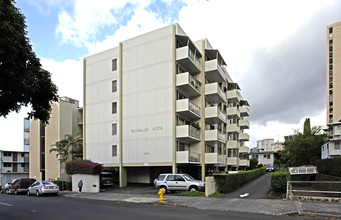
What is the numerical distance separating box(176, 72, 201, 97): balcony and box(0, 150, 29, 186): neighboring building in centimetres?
5241

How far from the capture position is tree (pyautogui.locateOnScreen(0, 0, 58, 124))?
965 centimetres

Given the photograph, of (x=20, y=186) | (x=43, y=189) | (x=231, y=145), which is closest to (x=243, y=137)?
(x=231, y=145)

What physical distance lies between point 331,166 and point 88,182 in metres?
21.4

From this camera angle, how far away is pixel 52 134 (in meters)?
42.2

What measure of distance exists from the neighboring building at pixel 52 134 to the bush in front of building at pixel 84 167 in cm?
1460

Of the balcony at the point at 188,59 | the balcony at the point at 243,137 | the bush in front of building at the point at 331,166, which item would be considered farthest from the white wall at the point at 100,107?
the balcony at the point at 243,137

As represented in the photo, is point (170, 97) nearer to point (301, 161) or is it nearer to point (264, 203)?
point (264, 203)

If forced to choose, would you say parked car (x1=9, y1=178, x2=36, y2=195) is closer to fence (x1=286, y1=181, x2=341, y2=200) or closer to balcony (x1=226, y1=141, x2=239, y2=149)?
fence (x1=286, y1=181, x2=341, y2=200)

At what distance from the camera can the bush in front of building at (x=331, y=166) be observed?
69.7 ft

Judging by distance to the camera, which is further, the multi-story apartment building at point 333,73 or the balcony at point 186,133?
the multi-story apartment building at point 333,73

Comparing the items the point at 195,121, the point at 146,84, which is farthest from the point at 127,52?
the point at 195,121

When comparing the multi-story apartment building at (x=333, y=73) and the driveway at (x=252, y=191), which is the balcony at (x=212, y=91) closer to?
the driveway at (x=252, y=191)

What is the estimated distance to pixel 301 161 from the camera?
46.1 meters

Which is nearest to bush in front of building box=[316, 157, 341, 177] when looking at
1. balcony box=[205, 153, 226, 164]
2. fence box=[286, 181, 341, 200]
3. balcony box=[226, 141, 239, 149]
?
fence box=[286, 181, 341, 200]
